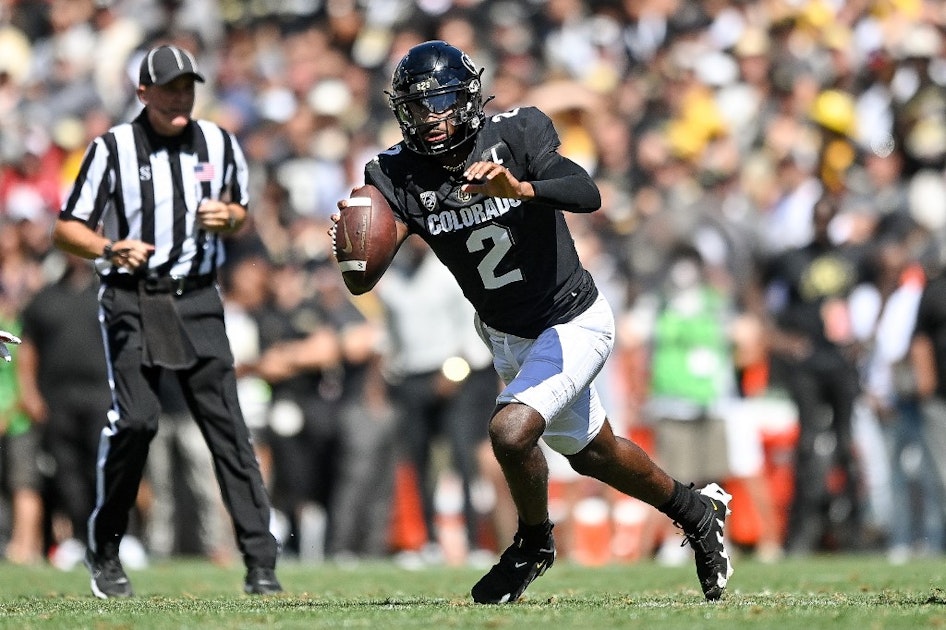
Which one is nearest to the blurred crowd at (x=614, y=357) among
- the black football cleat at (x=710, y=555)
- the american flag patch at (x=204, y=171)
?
the american flag patch at (x=204, y=171)

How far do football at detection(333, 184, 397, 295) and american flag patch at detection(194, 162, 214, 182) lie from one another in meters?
1.50

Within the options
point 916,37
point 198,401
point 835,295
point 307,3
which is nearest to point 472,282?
point 198,401

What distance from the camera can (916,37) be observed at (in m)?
13.9

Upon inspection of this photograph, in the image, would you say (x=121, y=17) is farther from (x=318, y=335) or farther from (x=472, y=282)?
(x=472, y=282)

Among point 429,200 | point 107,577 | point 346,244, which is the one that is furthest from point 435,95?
point 107,577

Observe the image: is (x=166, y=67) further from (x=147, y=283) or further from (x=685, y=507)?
(x=685, y=507)

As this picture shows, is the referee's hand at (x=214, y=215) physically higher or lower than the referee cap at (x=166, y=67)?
lower

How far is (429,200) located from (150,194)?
162cm

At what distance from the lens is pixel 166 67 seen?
710 cm

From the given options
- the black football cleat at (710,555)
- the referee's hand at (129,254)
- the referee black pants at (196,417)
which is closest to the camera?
the black football cleat at (710,555)

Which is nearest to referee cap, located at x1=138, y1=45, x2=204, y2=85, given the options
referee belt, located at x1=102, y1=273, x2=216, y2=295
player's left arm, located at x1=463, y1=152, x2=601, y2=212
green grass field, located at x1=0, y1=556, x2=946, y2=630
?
referee belt, located at x1=102, y1=273, x2=216, y2=295

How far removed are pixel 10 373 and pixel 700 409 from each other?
4.76 meters

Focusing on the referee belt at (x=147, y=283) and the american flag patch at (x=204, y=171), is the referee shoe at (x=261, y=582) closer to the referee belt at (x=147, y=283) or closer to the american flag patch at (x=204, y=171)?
the referee belt at (x=147, y=283)

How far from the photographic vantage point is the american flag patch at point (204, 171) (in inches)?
286
